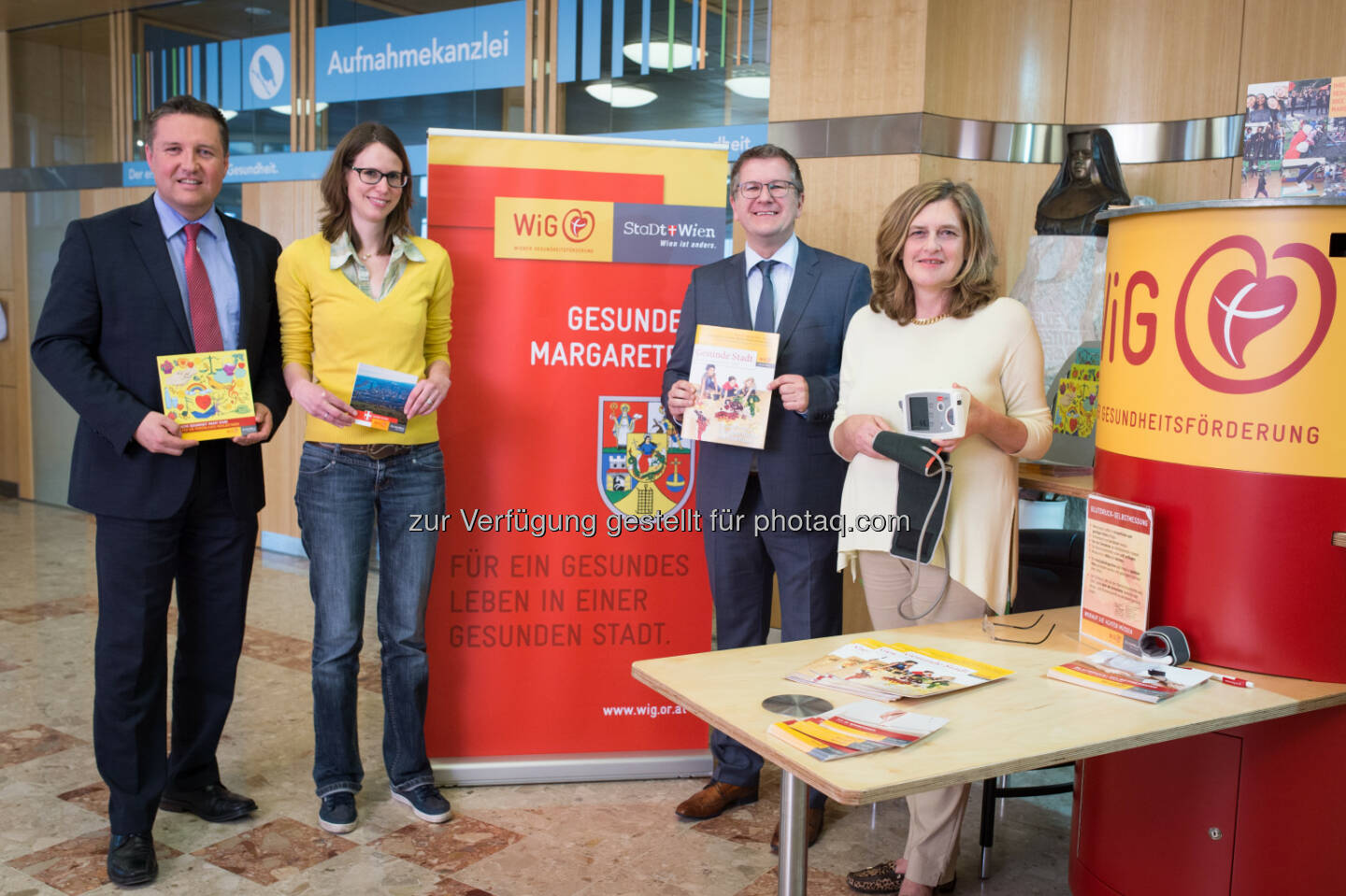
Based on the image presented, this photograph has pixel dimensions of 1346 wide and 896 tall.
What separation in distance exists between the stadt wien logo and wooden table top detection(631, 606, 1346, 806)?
51.7 inches

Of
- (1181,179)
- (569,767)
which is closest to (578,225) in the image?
(569,767)

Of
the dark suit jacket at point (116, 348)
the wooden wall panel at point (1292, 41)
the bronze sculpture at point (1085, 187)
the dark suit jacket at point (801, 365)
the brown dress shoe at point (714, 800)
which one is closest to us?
the dark suit jacket at point (116, 348)

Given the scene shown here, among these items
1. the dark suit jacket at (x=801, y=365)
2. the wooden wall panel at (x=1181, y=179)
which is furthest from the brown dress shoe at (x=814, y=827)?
the wooden wall panel at (x=1181, y=179)

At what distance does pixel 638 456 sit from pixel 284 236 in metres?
4.10

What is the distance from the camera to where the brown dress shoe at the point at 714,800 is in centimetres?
329

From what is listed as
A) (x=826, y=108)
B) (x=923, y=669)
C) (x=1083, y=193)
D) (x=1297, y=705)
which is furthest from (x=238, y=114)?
(x=1297, y=705)

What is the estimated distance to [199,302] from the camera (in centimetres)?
286

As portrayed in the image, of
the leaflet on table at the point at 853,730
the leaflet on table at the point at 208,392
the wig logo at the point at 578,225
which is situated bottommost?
the leaflet on table at the point at 853,730

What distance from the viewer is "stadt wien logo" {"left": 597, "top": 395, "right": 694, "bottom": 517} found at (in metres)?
3.48

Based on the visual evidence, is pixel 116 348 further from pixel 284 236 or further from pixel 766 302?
pixel 284 236

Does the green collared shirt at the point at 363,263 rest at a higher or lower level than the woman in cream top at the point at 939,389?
higher

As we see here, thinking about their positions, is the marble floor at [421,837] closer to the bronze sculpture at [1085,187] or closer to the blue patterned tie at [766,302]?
the blue patterned tie at [766,302]

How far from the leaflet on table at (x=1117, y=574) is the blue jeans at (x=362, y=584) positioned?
1.78m

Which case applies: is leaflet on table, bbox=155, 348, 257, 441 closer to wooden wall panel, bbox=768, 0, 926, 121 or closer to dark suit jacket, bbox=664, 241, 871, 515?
dark suit jacket, bbox=664, 241, 871, 515
